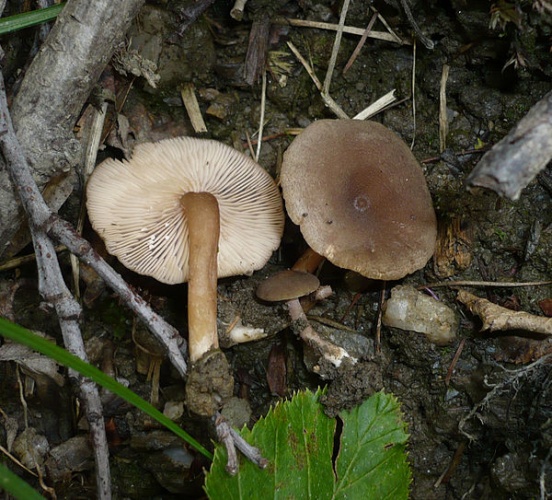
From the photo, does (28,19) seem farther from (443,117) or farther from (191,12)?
(443,117)

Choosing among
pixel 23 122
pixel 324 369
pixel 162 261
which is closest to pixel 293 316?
pixel 324 369

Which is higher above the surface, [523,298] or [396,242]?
[396,242]

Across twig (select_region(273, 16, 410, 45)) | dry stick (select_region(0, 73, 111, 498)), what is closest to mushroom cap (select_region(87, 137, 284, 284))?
dry stick (select_region(0, 73, 111, 498))

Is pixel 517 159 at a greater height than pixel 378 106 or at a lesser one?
greater

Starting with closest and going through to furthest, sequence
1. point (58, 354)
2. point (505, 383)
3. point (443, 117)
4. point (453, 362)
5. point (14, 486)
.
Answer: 1. point (14, 486)
2. point (58, 354)
3. point (505, 383)
4. point (453, 362)
5. point (443, 117)

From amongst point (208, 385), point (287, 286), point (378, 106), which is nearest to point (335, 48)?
point (378, 106)

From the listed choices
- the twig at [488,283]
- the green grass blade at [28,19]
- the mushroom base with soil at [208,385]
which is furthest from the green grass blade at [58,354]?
the twig at [488,283]

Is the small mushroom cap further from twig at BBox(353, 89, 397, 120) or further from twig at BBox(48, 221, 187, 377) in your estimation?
twig at BBox(353, 89, 397, 120)

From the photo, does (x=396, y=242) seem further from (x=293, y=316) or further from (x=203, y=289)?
(x=203, y=289)
